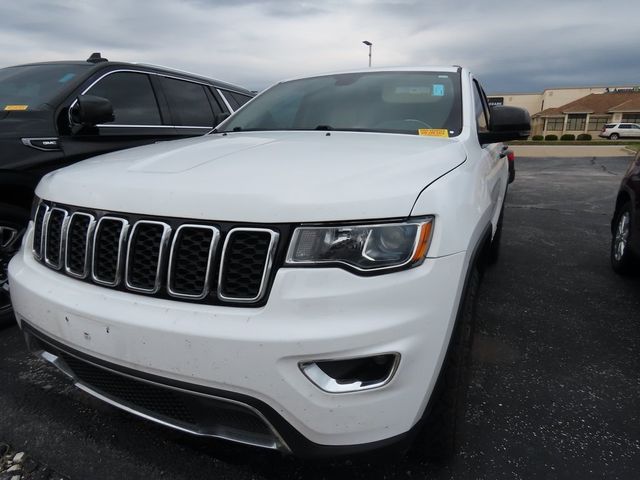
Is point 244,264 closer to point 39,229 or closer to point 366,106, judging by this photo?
point 39,229

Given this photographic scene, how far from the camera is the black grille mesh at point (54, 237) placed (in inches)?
71.3

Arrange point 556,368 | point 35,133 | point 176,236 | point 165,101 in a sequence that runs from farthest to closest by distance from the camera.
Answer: point 165,101
point 35,133
point 556,368
point 176,236

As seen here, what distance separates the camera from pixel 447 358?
153 cm

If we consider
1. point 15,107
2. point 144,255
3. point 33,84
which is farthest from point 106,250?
point 33,84

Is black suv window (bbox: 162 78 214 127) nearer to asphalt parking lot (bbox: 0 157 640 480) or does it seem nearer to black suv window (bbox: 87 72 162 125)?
black suv window (bbox: 87 72 162 125)

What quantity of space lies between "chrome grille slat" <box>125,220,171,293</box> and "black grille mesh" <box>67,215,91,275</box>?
11.2 inches

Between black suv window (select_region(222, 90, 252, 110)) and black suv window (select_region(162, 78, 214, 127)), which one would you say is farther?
black suv window (select_region(222, 90, 252, 110))

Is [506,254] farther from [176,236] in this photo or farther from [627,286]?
[176,236]

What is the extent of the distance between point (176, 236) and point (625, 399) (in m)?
2.30

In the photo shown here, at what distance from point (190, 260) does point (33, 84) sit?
10.1ft

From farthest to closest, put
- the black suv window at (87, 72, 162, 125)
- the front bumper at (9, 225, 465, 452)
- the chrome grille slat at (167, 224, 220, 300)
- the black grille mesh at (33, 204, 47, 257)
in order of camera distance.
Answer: the black suv window at (87, 72, 162, 125) < the black grille mesh at (33, 204, 47, 257) < the chrome grille slat at (167, 224, 220, 300) < the front bumper at (9, 225, 465, 452)

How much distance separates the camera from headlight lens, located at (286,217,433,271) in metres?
1.38

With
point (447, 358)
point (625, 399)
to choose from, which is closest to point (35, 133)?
point (447, 358)

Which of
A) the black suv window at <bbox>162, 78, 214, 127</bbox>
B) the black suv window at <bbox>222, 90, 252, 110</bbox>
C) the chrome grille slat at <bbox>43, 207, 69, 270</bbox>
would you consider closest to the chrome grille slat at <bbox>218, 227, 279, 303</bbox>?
the chrome grille slat at <bbox>43, 207, 69, 270</bbox>
